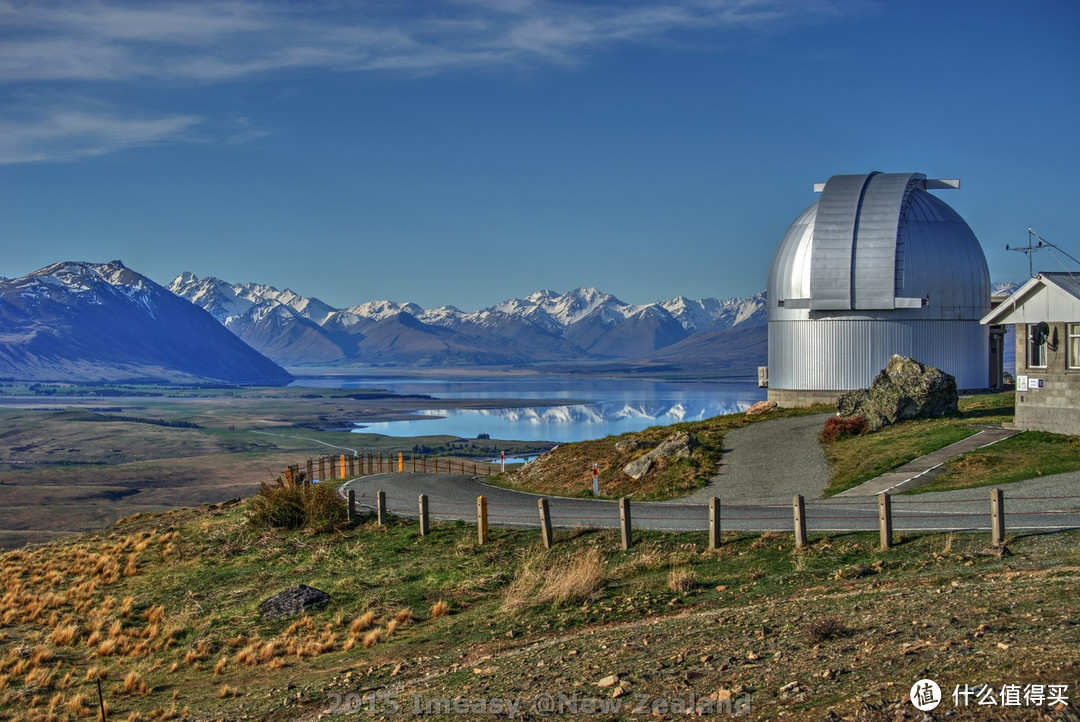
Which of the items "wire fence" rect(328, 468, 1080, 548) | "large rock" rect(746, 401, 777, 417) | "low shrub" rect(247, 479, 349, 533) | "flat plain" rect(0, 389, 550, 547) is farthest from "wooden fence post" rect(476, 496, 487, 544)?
"flat plain" rect(0, 389, 550, 547)

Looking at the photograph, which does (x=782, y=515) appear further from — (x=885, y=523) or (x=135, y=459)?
(x=135, y=459)

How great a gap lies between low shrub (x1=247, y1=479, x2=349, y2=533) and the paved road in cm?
167

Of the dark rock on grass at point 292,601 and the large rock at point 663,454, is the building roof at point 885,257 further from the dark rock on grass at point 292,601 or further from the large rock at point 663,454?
the dark rock on grass at point 292,601

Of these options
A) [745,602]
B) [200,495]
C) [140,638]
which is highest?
[745,602]

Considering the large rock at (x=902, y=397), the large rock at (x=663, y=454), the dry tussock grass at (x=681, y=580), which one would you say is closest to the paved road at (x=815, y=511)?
the large rock at (x=663, y=454)

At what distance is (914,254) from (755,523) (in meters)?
25.4

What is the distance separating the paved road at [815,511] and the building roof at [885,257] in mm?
19488

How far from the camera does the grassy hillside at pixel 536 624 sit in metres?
10.6

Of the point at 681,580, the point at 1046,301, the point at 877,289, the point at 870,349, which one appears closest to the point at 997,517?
the point at 681,580

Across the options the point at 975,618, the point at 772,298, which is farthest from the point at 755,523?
the point at 772,298

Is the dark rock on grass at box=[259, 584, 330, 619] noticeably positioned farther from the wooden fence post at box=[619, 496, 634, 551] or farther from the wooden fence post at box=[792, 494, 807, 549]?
the wooden fence post at box=[792, 494, 807, 549]

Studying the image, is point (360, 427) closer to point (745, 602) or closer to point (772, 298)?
point (772, 298)

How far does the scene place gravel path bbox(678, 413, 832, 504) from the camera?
2659 centimetres

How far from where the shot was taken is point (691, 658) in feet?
38.3
